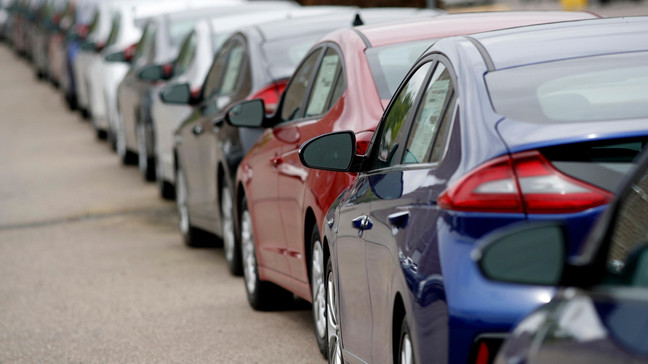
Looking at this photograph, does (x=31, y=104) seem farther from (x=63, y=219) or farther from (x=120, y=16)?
(x=63, y=219)

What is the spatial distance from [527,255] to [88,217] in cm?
1189

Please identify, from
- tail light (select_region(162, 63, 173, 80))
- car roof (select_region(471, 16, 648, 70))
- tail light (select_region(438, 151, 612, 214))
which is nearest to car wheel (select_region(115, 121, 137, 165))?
tail light (select_region(162, 63, 173, 80))

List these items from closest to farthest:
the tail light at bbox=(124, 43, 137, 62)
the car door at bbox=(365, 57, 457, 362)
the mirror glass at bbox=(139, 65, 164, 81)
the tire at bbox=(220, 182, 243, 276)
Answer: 1. the car door at bbox=(365, 57, 457, 362)
2. the tire at bbox=(220, 182, 243, 276)
3. the mirror glass at bbox=(139, 65, 164, 81)
4. the tail light at bbox=(124, 43, 137, 62)

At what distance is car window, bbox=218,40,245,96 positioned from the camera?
36.1 ft

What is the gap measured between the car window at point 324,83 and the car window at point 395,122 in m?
1.70

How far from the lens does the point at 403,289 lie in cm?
462

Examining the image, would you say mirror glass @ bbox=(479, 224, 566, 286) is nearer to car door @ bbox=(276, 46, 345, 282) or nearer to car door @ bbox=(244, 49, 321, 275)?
car door @ bbox=(276, 46, 345, 282)

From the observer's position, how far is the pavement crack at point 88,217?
1445 cm

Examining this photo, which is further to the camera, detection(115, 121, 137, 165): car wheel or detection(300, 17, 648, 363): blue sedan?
detection(115, 121, 137, 165): car wheel

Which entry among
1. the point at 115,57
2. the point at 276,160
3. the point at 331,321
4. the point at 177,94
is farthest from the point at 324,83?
the point at 115,57

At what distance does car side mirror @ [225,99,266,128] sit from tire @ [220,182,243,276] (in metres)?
1.36

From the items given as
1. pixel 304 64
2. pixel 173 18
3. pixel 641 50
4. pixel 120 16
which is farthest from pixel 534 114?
pixel 120 16

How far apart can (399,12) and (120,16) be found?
11266 mm

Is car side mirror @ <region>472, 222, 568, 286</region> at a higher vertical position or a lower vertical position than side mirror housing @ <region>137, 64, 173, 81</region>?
higher
